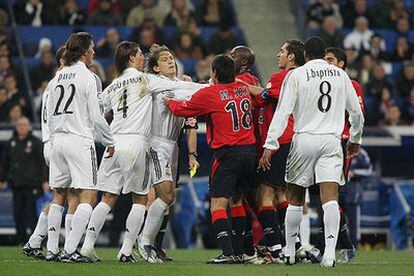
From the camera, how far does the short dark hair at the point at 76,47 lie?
12938mm

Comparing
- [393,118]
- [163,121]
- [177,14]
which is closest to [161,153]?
[163,121]

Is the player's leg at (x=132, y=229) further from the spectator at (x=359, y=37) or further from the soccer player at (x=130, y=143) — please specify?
the spectator at (x=359, y=37)

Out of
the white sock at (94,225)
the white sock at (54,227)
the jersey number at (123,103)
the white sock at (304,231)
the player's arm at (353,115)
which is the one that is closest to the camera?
the player's arm at (353,115)

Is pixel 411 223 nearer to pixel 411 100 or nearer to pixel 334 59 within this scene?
pixel 411 100

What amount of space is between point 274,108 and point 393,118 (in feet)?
27.6

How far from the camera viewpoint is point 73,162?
1275 centimetres

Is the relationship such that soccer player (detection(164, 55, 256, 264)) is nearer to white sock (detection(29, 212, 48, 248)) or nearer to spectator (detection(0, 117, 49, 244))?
white sock (detection(29, 212, 48, 248))

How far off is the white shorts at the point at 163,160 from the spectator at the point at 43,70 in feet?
27.5

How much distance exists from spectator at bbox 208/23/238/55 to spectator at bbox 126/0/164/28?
132 cm

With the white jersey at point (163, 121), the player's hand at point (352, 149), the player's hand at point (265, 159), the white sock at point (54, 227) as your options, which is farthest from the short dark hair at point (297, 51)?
the white sock at point (54, 227)

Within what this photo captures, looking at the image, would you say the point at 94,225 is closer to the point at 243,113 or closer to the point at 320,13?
the point at 243,113

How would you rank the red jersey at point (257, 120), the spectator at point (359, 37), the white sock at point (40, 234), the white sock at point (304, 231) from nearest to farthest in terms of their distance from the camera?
1. the red jersey at point (257, 120)
2. the white sock at point (40, 234)
3. the white sock at point (304, 231)
4. the spectator at point (359, 37)

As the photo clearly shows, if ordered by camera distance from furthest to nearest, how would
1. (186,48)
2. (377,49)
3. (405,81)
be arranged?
(377,49) < (186,48) < (405,81)

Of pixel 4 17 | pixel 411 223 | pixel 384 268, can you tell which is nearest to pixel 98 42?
pixel 4 17
